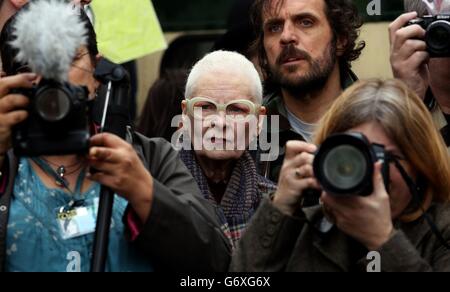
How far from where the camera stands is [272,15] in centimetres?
498

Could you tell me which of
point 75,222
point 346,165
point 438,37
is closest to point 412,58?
point 438,37

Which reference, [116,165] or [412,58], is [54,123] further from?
[412,58]

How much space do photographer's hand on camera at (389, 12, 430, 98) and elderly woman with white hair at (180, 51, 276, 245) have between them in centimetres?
50

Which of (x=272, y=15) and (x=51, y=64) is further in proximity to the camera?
(x=272, y=15)

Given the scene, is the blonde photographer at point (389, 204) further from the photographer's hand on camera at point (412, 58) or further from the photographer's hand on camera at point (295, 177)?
the photographer's hand on camera at point (412, 58)

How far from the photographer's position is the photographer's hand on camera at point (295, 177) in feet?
10.8

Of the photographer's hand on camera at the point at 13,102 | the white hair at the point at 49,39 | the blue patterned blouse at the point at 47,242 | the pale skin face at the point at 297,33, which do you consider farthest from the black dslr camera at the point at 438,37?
the photographer's hand on camera at the point at 13,102

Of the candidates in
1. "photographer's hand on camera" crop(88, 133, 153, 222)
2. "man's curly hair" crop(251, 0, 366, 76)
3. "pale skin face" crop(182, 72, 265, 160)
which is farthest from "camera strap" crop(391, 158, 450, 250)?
"man's curly hair" crop(251, 0, 366, 76)

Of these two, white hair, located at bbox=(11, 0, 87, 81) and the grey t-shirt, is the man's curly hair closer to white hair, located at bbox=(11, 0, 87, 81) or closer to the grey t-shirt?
the grey t-shirt

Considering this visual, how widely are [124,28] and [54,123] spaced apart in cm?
226

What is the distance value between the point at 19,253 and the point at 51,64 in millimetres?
573
